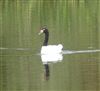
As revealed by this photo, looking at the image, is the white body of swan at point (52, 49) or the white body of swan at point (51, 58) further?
the white body of swan at point (52, 49)

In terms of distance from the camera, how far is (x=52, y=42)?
28062 millimetres

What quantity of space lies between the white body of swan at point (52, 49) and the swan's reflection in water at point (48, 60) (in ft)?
0.62

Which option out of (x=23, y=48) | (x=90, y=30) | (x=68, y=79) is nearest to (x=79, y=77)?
(x=68, y=79)

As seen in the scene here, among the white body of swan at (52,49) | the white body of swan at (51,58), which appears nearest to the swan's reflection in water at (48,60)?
the white body of swan at (51,58)

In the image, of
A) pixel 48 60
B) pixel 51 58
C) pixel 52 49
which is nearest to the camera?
pixel 48 60

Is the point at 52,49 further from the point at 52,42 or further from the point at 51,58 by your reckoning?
the point at 52,42

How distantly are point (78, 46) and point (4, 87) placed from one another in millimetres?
8030

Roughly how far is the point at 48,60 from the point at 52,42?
5283 mm

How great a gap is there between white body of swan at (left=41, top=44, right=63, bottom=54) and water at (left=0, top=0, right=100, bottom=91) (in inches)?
8.5

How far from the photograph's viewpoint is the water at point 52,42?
1847cm

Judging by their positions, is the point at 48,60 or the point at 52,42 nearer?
the point at 48,60

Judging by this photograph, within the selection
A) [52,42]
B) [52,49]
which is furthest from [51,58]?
[52,42]

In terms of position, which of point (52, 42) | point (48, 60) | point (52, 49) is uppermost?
point (52, 42)

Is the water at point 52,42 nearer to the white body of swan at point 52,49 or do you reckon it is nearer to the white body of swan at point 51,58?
the white body of swan at point 51,58
